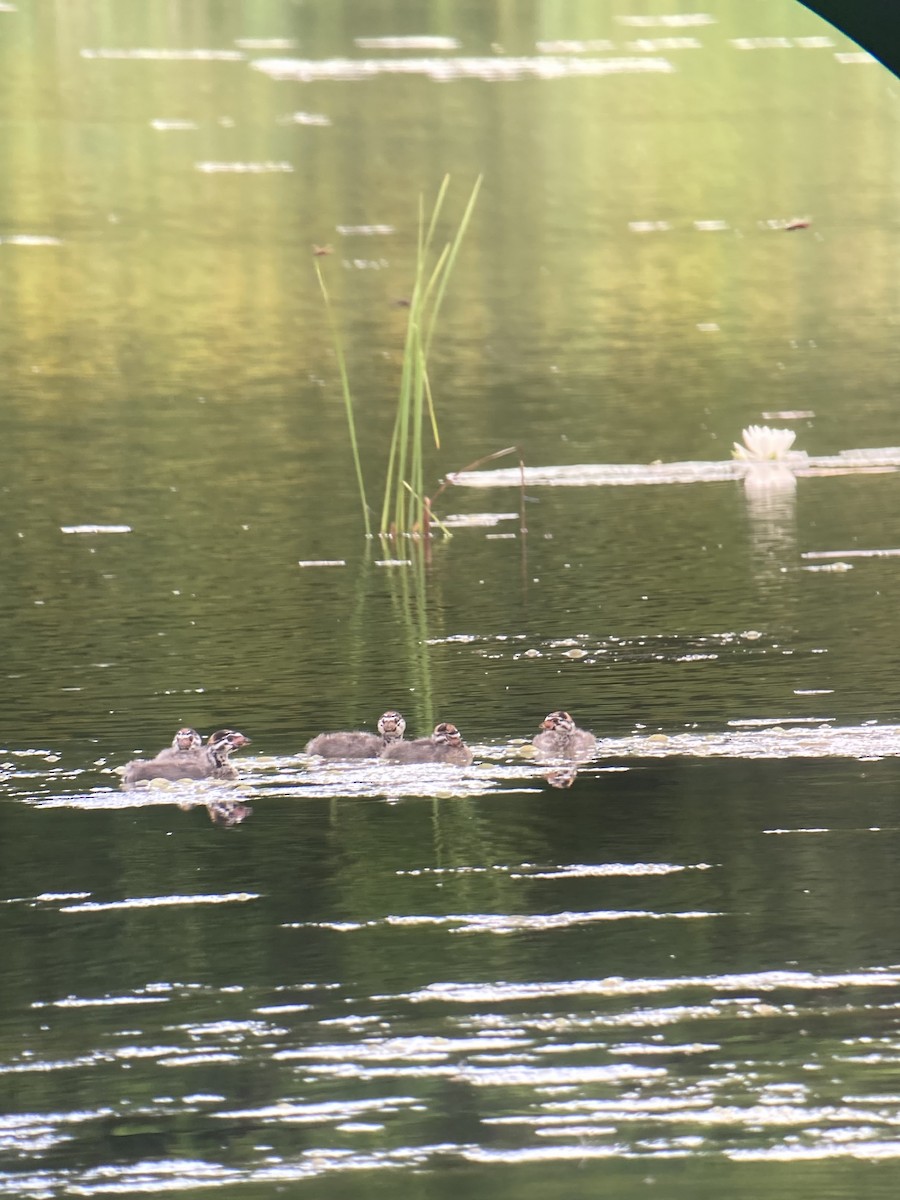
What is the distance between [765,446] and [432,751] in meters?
9.94

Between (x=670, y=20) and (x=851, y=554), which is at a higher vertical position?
(x=851, y=554)

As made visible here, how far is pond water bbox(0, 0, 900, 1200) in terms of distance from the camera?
6.05 metres

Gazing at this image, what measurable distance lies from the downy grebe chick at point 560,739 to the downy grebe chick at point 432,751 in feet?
0.81

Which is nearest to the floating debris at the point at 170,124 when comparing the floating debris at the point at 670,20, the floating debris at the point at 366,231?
the floating debris at the point at 366,231

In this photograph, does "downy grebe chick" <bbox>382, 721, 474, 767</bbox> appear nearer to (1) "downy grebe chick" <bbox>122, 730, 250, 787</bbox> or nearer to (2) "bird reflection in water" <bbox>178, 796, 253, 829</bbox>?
(1) "downy grebe chick" <bbox>122, 730, 250, 787</bbox>

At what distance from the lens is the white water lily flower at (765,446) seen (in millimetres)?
19000

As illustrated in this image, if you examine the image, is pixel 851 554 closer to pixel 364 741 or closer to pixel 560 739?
pixel 560 739

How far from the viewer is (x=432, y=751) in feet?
31.2

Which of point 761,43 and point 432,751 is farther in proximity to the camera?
point 761,43

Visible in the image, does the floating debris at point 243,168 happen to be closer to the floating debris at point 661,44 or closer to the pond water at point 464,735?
the pond water at point 464,735

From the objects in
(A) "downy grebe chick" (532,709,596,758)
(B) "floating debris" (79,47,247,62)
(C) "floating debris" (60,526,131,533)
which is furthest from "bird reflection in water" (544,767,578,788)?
(B) "floating debris" (79,47,247,62)

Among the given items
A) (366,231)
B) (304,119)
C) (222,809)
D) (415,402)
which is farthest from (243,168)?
(222,809)

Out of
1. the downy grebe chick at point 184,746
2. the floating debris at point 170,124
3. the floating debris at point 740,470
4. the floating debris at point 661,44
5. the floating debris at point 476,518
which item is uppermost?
the downy grebe chick at point 184,746

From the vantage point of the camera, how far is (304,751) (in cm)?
984
